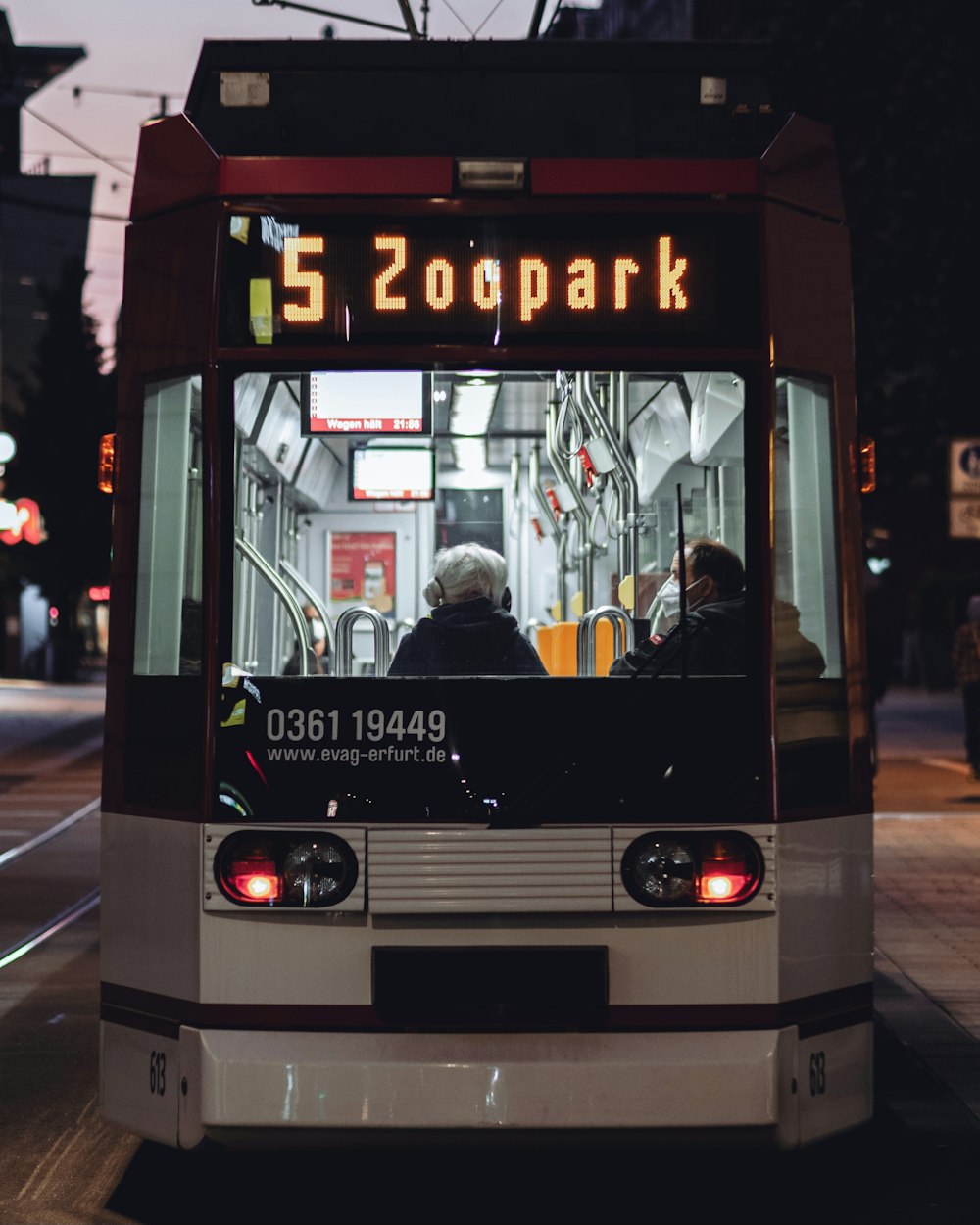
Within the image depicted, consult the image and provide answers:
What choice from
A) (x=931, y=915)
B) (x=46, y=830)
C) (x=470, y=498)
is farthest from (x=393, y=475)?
(x=46, y=830)

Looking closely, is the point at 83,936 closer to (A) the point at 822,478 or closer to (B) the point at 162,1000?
(B) the point at 162,1000

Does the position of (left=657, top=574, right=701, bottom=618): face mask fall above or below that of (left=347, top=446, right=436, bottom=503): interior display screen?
below

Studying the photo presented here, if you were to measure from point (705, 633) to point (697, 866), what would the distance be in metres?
0.56

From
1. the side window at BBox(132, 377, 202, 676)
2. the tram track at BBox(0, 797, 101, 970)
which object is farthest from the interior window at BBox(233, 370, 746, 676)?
the tram track at BBox(0, 797, 101, 970)

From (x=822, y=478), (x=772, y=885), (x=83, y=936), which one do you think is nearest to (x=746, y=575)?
(x=822, y=478)

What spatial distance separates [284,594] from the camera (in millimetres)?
4656

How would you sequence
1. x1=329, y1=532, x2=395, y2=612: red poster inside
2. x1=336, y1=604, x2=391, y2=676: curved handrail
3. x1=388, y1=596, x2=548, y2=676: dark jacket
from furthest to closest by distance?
x1=329, y1=532, x2=395, y2=612: red poster inside < x1=336, y1=604, x2=391, y2=676: curved handrail < x1=388, y1=596, x2=548, y2=676: dark jacket

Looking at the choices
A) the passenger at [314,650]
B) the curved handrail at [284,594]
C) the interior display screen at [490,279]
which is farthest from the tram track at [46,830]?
the interior display screen at [490,279]

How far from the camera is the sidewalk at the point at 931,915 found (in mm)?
6785

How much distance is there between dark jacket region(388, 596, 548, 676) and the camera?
4.55 m

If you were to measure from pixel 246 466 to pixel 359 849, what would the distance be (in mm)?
958

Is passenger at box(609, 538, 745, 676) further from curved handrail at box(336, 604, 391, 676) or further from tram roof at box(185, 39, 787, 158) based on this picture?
tram roof at box(185, 39, 787, 158)

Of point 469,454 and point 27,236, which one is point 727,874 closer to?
point 469,454

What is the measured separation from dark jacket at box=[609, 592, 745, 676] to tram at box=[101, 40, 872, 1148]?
0.05 metres
